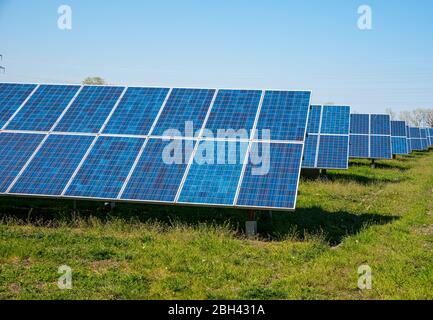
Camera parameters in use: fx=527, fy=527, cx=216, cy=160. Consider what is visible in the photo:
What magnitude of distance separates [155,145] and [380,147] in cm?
2240

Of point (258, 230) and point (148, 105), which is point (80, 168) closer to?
point (148, 105)

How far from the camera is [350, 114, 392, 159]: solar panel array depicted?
32062mm

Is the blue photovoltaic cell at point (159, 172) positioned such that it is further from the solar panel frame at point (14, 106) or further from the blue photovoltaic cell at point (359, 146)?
the blue photovoltaic cell at point (359, 146)

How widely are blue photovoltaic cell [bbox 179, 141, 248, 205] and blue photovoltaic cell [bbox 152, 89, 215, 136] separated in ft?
3.45

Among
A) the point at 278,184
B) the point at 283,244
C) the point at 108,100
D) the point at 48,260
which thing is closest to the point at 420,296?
the point at 283,244

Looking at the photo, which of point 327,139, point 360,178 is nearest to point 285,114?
point 327,139

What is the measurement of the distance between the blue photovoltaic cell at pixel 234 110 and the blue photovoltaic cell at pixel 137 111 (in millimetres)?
1689

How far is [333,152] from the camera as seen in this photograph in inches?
942

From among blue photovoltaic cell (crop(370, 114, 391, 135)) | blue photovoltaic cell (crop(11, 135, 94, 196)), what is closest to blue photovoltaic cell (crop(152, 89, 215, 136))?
blue photovoltaic cell (crop(11, 135, 94, 196))

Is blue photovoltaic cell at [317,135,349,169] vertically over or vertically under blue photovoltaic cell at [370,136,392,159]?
over

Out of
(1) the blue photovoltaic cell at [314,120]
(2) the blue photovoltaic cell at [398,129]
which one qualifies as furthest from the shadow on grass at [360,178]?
(2) the blue photovoltaic cell at [398,129]

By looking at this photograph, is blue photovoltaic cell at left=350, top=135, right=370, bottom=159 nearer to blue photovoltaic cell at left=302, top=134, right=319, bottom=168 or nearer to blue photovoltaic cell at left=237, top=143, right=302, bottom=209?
blue photovoltaic cell at left=302, top=134, right=319, bottom=168

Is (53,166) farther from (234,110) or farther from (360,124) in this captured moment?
(360,124)

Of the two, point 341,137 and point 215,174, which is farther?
point 341,137
